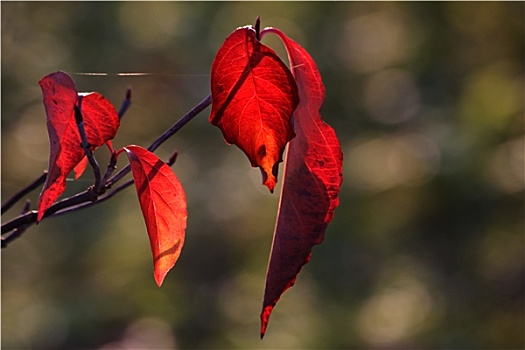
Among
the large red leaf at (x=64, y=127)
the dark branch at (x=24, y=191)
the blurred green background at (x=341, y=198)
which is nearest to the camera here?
the large red leaf at (x=64, y=127)

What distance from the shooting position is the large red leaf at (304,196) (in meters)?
0.45

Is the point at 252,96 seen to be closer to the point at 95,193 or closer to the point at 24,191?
the point at 95,193

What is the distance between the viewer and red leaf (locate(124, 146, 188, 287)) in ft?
1.55

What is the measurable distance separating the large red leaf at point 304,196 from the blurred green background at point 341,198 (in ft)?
6.16

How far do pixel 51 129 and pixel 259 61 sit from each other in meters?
0.15

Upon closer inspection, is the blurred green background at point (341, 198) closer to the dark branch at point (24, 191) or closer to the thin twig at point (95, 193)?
the dark branch at point (24, 191)

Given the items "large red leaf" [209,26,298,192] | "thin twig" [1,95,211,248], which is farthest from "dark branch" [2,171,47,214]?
"large red leaf" [209,26,298,192]

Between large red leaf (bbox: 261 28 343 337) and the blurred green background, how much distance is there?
1.88 m

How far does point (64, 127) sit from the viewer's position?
0.46m

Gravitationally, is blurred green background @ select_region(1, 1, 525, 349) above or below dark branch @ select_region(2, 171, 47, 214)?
below

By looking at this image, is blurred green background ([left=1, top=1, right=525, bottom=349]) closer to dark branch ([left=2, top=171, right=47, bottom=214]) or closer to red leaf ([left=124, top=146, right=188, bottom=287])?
dark branch ([left=2, top=171, right=47, bottom=214])

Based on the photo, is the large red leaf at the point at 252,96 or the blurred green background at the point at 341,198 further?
the blurred green background at the point at 341,198

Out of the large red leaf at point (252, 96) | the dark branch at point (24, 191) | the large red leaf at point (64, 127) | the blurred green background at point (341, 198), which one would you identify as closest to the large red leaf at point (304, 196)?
the large red leaf at point (252, 96)

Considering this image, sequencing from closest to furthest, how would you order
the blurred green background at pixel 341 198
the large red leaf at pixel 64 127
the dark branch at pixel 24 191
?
the large red leaf at pixel 64 127 → the dark branch at pixel 24 191 → the blurred green background at pixel 341 198
